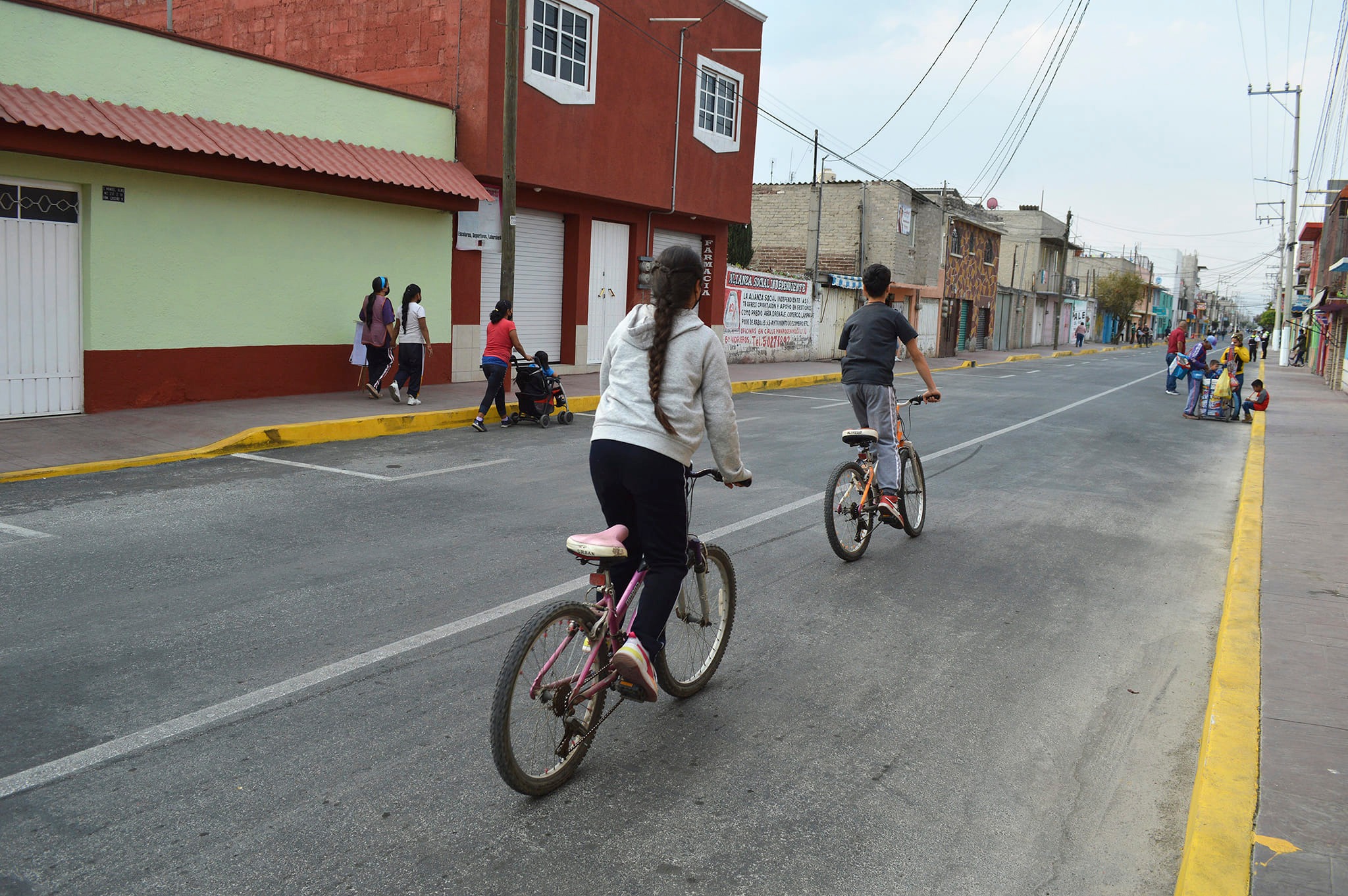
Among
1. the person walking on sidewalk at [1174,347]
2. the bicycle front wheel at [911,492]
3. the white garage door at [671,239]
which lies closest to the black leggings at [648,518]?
the bicycle front wheel at [911,492]

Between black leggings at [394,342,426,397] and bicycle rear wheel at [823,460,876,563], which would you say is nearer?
bicycle rear wheel at [823,460,876,563]

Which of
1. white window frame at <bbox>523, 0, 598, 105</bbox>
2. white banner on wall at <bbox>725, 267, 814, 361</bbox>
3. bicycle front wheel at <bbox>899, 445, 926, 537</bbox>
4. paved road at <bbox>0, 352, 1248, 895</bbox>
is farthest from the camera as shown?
white banner on wall at <bbox>725, 267, 814, 361</bbox>

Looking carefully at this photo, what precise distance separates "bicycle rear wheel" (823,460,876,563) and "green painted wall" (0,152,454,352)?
974cm

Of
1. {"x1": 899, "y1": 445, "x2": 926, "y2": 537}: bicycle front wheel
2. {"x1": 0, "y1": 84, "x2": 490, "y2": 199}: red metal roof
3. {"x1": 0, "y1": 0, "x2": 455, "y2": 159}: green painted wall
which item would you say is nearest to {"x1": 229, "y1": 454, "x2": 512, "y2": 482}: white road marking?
{"x1": 0, "y1": 84, "x2": 490, "y2": 199}: red metal roof

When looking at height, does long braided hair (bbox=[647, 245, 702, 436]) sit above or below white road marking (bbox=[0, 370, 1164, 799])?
above

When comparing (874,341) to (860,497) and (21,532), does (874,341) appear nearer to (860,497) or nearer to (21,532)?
(860,497)

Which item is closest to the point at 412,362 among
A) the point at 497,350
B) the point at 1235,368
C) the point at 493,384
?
the point at 493,384

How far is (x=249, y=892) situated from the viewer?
9.57 feet

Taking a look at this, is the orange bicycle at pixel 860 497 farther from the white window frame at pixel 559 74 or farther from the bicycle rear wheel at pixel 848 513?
the white window frame at pixel 559 74

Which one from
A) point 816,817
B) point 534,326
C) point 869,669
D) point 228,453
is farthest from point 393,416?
point 816,817

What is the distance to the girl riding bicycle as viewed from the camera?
3703 millimetres

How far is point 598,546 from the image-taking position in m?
3.53

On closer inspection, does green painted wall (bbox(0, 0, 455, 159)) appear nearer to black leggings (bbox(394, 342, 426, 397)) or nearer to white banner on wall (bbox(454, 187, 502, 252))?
white banner on wall (bbox(454, 187, 502, 252))

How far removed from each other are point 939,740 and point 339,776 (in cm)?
229
